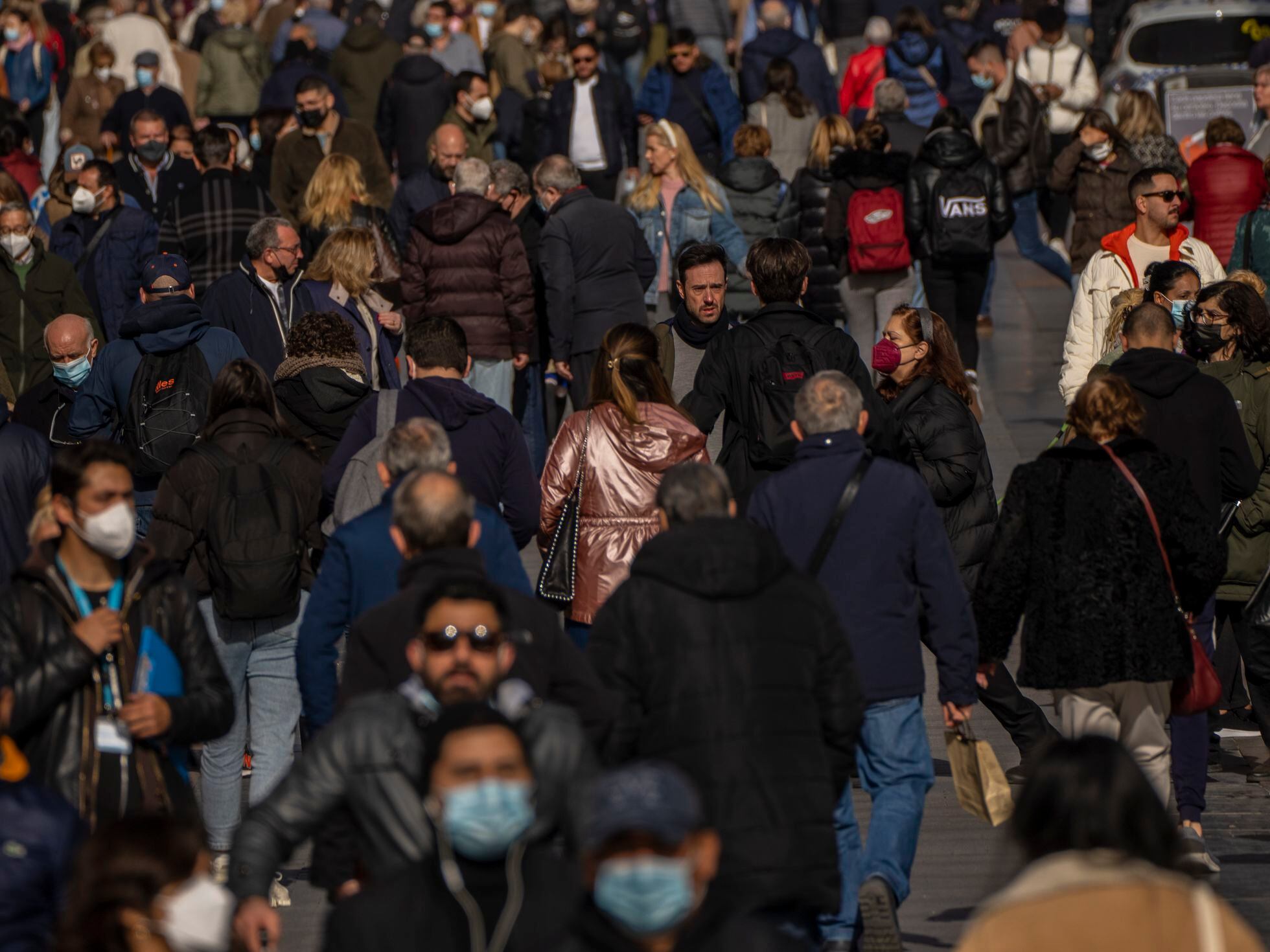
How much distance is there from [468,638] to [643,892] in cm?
123

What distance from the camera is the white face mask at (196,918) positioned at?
4371 millimetres

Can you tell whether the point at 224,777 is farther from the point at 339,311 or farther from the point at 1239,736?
the point at 1239,736

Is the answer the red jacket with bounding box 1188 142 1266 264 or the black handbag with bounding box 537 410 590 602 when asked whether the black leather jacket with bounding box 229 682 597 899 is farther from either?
the red jacket with bounding box 1188 142 1266 264

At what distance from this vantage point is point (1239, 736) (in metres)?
10.1

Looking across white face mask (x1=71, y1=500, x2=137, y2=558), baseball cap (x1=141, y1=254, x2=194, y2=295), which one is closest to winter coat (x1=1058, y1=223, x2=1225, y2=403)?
baseball cap (x1=141, y1=254, x2=194, y2=295)

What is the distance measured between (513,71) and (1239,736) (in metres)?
12.4

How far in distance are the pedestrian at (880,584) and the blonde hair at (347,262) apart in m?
4.29

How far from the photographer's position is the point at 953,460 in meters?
8.77

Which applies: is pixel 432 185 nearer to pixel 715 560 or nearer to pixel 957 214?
pixel 957 214

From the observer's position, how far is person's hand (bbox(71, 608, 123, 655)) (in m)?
5.62

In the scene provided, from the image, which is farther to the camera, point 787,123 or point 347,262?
point 787,123

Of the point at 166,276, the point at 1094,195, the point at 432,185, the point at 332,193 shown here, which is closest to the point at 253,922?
the point at 166,276

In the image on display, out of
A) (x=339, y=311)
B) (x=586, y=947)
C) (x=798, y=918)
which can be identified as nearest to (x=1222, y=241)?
(x=339, y=311)

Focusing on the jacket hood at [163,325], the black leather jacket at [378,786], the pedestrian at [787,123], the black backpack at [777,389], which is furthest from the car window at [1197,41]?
the black leather jacket at [378,786]
